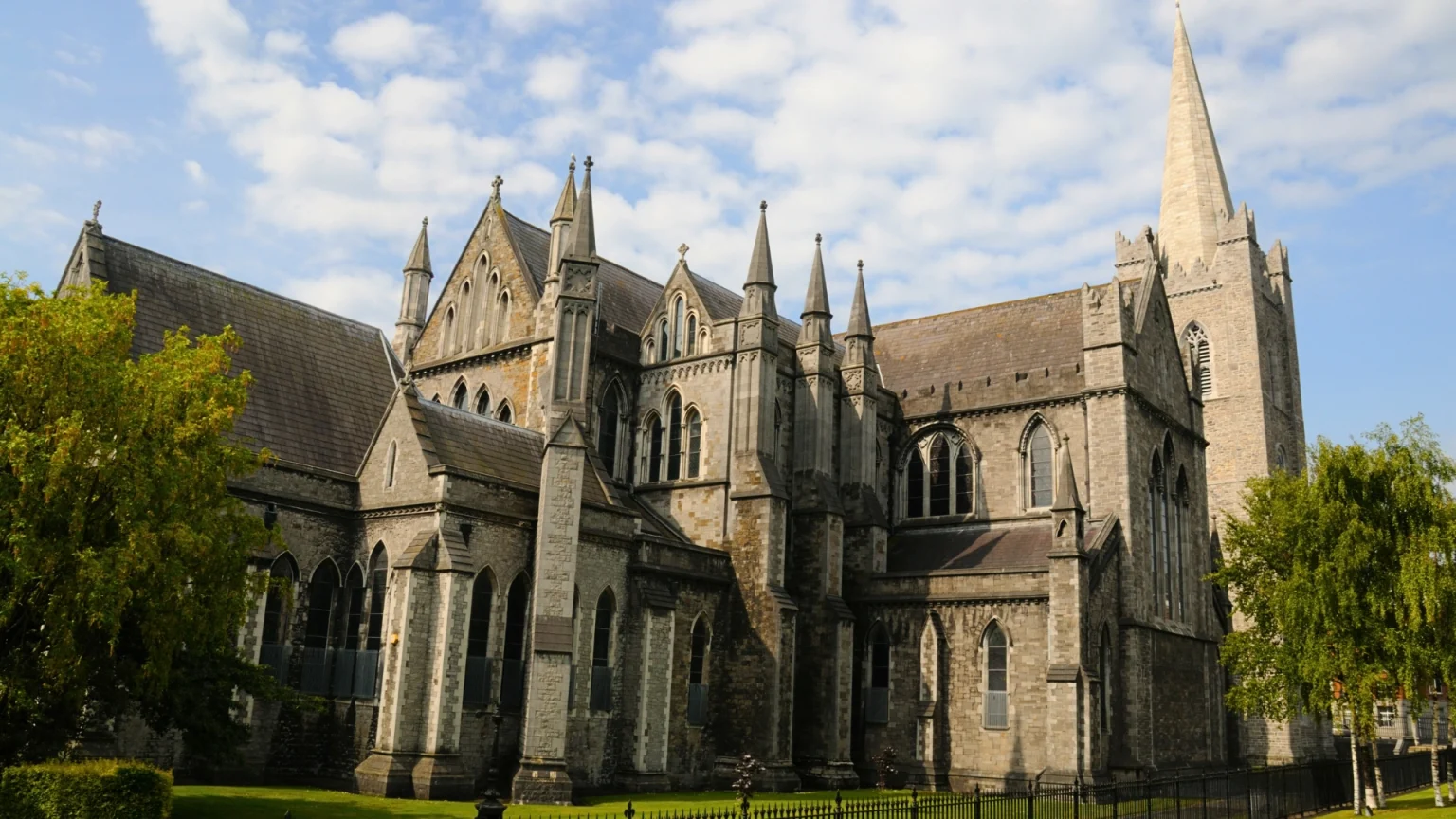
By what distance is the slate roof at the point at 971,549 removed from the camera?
3444 cm

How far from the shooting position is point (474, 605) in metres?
26.3

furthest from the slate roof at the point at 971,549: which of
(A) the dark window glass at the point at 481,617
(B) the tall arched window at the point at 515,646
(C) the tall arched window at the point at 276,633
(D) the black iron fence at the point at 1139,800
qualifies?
(C) the tall arched window at the point at 276,633

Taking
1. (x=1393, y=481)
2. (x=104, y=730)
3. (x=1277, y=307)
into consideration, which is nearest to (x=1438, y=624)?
(x=1393, y=481)

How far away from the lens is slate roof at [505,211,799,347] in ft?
121

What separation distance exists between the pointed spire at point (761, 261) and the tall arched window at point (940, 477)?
31.5ft

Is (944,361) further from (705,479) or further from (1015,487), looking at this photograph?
(705,479)

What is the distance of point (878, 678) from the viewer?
35.0 meters

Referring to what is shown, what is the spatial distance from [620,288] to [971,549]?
47.1ft

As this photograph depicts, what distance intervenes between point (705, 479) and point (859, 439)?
19.5 ft

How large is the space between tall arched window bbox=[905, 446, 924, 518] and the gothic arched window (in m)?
9.35

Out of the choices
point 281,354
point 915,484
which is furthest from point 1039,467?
point 281,354

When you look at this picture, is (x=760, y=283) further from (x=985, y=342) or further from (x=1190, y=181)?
(x=1190, y=181)

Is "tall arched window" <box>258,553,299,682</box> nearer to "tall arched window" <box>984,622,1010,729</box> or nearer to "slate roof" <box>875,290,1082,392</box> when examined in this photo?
"tall arched window" <box>984,622,1010,729</box>

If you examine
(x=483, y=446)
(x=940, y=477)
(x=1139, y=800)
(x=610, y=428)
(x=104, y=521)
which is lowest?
(x=1139, y=800)
